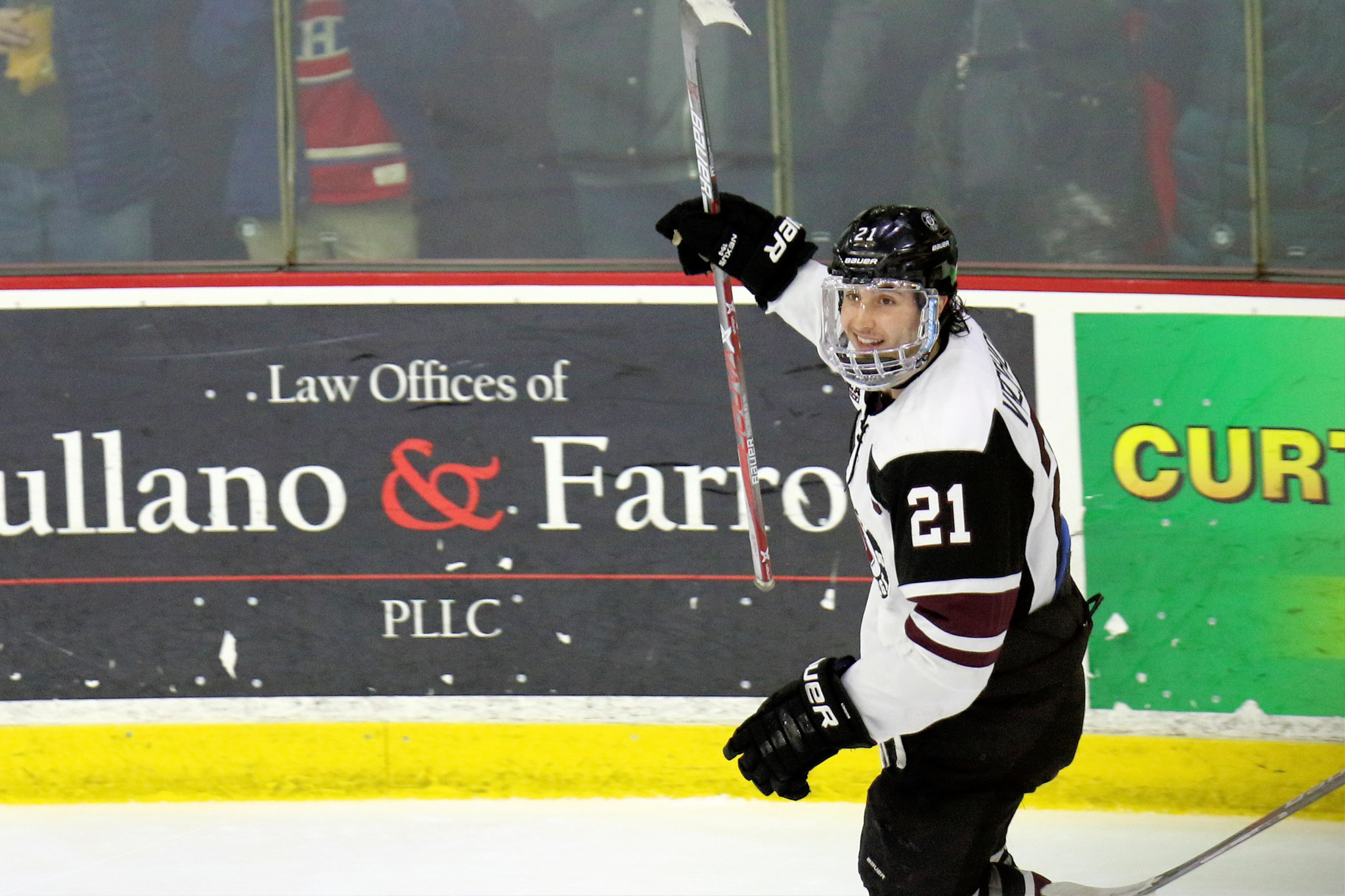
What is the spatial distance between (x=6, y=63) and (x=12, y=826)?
1.69 meters

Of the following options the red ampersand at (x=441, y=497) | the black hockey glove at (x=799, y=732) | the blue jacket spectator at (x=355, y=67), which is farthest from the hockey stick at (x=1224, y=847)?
the blue jacket spectator at (x=355, y=67)

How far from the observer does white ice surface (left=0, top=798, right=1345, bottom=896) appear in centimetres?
286

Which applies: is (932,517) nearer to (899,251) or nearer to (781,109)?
(899,251)

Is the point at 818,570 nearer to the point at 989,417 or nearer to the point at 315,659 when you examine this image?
Result: the point at 315,659

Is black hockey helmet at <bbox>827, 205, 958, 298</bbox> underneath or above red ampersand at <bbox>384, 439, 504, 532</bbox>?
above

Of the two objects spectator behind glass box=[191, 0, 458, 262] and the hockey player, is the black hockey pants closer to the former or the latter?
the hockey player

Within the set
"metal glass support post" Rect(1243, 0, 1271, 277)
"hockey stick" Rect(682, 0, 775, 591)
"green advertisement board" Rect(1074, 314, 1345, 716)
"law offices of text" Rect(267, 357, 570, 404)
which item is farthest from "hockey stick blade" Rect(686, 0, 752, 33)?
"metal glass support post" Rect(1243, 0, 1271, 277)

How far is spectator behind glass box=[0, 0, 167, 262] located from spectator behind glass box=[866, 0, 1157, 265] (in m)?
1.56

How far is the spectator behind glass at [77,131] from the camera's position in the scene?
3312 millimetres

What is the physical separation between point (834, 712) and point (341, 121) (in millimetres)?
2124

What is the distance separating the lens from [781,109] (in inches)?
130

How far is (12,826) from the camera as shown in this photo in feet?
10.4

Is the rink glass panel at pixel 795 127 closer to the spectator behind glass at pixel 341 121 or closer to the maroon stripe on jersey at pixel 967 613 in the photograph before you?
the spectator behind glass at pixel 341 121

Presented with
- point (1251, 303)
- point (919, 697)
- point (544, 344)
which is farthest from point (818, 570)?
point (919, 697)
